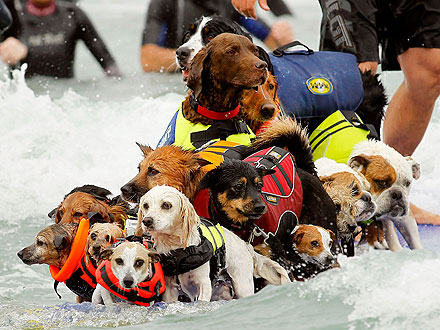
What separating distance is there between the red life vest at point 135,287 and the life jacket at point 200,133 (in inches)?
40.0

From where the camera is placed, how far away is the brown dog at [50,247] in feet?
13.6

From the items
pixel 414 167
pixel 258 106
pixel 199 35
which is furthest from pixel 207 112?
pixel 414 167

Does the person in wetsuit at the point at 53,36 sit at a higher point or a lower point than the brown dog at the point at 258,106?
lower

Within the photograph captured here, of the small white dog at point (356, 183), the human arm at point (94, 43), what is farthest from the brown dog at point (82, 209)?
the human arm at point (94, 43)

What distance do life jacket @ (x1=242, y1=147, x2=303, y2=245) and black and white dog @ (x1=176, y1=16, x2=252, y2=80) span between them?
73cm

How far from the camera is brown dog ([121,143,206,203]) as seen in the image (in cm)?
426

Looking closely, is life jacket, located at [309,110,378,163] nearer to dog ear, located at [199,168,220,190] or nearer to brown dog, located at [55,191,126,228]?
dog ear, located at [199,168,220,190]

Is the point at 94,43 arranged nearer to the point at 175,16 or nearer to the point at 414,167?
the point at 175,16

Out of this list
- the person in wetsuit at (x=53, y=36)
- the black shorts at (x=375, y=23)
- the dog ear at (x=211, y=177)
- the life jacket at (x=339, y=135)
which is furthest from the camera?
the person in wetsuit at (x=53, y=36)

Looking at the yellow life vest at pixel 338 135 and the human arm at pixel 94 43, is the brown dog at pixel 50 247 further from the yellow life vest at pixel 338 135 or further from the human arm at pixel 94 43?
the human arm at pixel 94 43

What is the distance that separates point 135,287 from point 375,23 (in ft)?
11.0

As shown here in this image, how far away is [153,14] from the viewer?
11523 mm

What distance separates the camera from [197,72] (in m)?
4.73

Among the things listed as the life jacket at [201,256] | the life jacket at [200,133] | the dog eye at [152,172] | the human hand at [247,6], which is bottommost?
the life jacket at [201,256]
